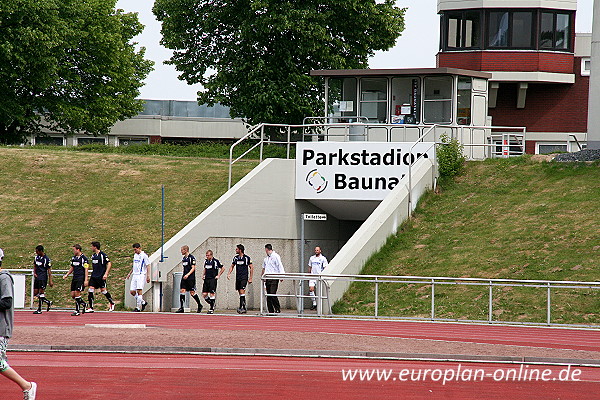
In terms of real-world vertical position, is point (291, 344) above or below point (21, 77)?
below

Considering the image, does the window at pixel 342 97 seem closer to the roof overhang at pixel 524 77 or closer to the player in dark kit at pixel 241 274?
the roof overhang at pixel 524 77

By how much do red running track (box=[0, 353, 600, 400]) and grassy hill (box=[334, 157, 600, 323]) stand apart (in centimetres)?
692

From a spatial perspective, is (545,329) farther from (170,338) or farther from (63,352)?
(63,352)

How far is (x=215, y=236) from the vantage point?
27766mm

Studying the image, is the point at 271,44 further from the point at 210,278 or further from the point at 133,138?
the point at 133,138

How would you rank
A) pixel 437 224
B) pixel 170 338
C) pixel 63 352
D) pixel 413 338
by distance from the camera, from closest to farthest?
1. pixel 63 352
2. pixel 170 338
3. pixel 413 338
4. pixel 437 224

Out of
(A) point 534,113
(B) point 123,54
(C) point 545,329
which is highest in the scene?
(B) point 123,54

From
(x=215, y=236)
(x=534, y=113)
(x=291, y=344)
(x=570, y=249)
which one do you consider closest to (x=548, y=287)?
(x=570, y=249)

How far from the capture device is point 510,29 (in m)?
43.2

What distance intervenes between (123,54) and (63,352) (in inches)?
1831

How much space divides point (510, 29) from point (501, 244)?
20.1 m

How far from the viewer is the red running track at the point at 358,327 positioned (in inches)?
728

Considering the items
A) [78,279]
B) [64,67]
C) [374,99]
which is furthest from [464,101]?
[64,67]

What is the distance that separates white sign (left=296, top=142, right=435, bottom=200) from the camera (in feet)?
98.7
